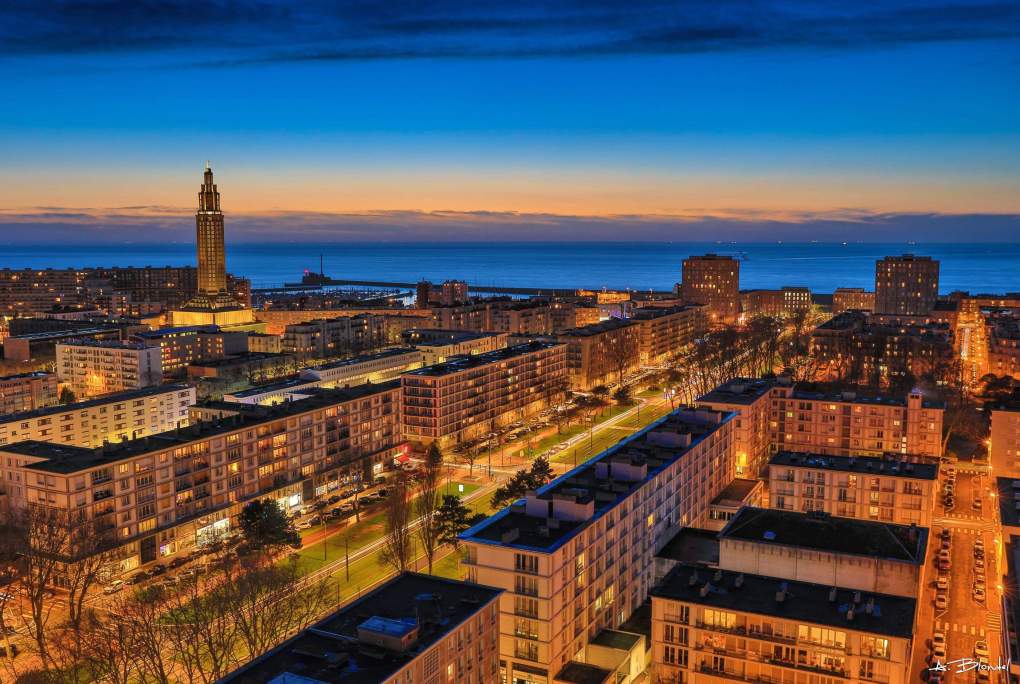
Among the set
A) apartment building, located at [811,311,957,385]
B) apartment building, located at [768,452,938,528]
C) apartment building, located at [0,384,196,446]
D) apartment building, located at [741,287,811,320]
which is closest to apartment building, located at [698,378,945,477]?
apartment building, located at [768,452,938,528]

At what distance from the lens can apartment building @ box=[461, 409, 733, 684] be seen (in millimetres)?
29453

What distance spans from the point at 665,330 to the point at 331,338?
152ft

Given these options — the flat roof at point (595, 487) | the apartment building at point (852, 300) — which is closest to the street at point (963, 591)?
the flat roof at point (595, 487)

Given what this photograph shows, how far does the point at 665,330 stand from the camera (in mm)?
118438

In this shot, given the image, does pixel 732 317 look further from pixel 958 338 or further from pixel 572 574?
pixel 572 574

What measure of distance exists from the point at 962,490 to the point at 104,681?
52015 mm

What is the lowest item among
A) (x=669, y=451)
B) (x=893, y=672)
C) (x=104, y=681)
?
(x=104, y=681)

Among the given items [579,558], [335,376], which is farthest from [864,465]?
[335,376]

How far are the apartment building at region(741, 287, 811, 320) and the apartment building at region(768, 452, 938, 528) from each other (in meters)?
119

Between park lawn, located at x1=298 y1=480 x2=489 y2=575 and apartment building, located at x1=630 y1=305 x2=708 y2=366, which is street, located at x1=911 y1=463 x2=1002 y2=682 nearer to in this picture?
park lawn, located at x1=298 y1=480 x2=489 y2=575

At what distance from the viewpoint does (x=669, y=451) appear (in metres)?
42.4

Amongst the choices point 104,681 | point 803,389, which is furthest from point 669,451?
point 803,389

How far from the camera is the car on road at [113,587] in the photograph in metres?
39.7

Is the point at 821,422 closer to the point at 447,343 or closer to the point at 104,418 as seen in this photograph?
the point at 447,343
